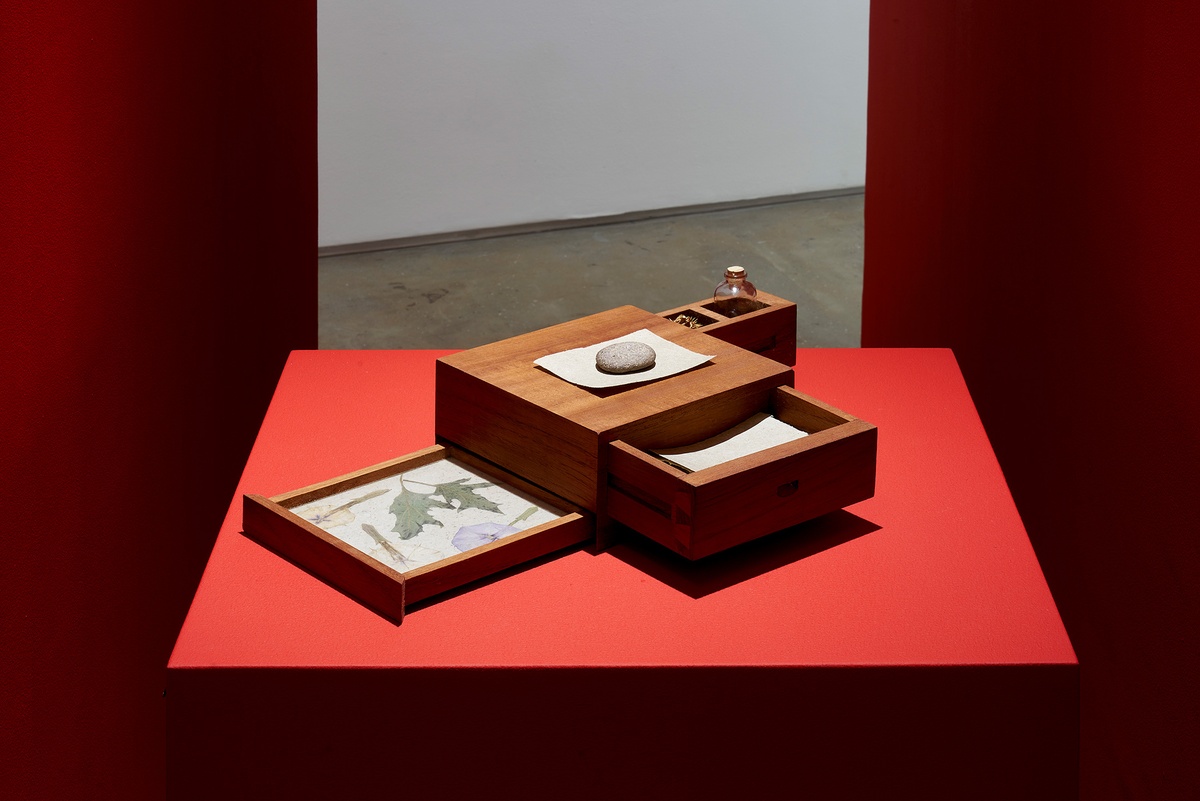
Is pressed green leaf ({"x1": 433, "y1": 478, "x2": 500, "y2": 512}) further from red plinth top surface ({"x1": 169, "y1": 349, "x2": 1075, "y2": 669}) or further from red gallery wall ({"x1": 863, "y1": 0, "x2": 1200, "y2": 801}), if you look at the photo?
red gallery wall ({"x1": 863, "y1": 0, "x2": 1200, "y2": 801})

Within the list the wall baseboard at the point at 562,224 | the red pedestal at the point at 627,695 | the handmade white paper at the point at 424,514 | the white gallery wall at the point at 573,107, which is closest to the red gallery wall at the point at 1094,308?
the red pedestal at the point at 627,695

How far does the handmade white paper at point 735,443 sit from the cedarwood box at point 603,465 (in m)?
0.01

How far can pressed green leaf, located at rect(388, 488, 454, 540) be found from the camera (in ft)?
5.06

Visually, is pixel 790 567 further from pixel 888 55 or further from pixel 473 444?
pixel 888 55

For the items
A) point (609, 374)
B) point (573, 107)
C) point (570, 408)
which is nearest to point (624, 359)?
point (609, 374)

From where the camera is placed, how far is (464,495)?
1619mm

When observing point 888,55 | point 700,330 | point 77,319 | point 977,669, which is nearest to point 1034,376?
point 700,330

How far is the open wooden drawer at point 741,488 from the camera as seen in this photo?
56.6 inches

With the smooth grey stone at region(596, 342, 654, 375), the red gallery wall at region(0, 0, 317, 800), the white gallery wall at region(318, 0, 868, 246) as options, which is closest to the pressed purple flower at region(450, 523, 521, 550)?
the smooth grey stone at region(596, 342, 654, 375)

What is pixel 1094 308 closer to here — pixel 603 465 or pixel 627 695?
pixel 603 465

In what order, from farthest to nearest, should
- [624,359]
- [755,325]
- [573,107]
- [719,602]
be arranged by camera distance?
[573,107]
[755,325]
[624,359]
[719,602]

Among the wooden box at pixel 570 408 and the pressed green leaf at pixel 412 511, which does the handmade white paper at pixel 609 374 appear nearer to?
the wooden box at pixel 570 408

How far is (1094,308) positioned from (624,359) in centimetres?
66

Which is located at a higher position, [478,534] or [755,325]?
[755,325]
